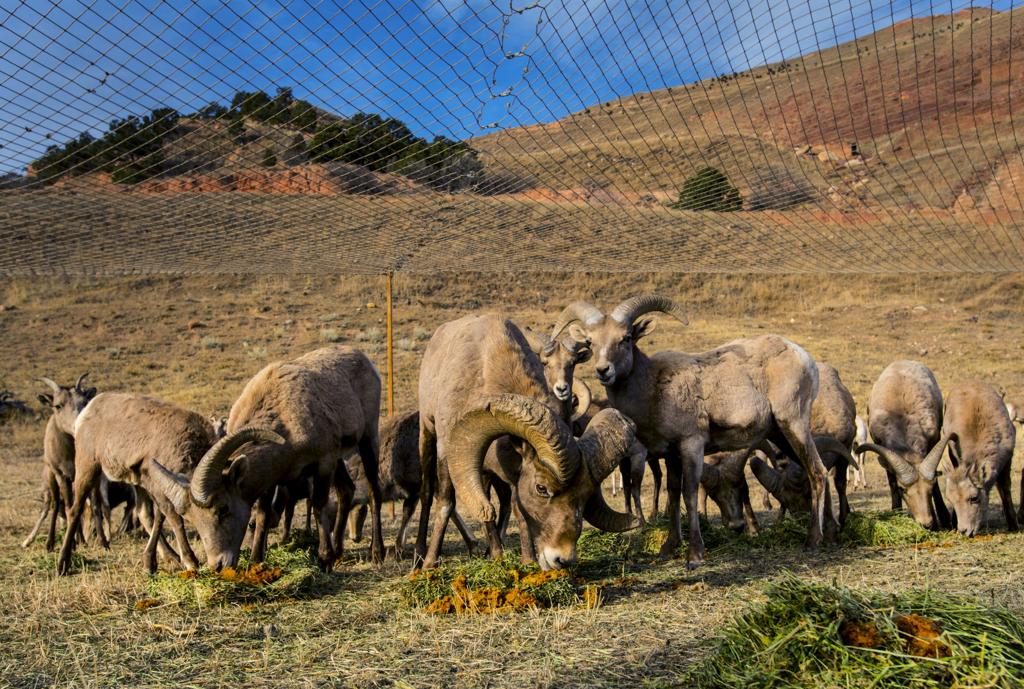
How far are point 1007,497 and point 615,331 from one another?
5612mm

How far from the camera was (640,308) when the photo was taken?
10.4 metres

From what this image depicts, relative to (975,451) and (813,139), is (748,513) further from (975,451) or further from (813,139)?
(813,139)

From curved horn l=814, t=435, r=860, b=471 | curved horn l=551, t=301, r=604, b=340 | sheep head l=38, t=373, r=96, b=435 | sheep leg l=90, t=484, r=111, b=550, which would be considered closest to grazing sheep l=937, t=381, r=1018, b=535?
curved horn l=814, t=435, r=860, b=471

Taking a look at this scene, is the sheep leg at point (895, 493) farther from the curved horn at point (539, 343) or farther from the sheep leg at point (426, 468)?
the sheep leg at point (426, 468)

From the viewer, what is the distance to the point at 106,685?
5.39 meters

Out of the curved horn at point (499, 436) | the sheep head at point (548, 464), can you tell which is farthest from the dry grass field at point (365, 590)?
the curved horn at point (499, 436)

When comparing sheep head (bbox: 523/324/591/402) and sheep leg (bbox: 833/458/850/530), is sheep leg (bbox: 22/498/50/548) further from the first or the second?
sheep leg (bbox: 833/458/850/530)

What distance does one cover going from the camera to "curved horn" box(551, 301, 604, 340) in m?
10.3

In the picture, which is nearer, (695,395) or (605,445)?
(605,445)

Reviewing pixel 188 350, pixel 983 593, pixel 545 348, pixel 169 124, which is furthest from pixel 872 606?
pixel 188 350

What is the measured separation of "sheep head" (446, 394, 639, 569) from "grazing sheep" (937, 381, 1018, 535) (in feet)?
17.5

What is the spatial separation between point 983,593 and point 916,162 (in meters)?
5.55

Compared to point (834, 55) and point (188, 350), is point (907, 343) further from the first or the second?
point (834, 55)

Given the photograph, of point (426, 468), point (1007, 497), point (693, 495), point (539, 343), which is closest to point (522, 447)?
point (426, 468)
